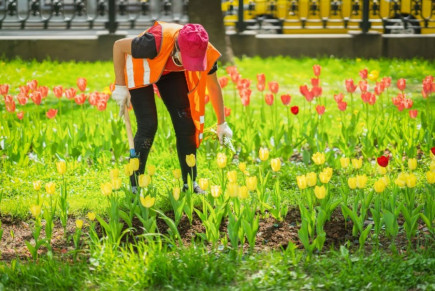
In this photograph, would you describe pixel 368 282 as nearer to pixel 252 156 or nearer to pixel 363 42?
pixel 252 156

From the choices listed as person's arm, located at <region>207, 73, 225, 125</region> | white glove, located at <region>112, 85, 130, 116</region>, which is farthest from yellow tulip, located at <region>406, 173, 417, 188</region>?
white glove, located at <region>112, 85, 130, 116</region>

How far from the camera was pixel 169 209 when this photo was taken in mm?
4879

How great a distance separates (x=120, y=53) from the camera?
4.90m

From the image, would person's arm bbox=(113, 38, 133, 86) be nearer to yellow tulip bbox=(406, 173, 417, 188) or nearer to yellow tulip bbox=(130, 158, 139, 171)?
yellow tulip bbox=(130, 158, 139, 171)

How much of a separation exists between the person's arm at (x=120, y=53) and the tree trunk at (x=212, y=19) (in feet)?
22.5

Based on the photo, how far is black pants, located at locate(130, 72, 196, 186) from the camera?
16.6 ft

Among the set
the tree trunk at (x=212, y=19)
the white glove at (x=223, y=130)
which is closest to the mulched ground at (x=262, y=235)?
the white glove at (x=223, y=130)

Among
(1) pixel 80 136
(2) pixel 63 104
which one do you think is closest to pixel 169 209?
(1) pixel 80 136

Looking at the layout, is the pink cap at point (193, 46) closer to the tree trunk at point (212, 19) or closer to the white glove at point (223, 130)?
the white glove at point (223, 130)

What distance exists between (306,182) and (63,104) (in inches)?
214

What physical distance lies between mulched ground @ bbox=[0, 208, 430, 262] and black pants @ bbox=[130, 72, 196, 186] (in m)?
0.56

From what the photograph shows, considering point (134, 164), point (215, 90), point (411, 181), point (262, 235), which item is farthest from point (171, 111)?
point (411, 181)

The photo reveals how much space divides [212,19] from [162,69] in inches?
281

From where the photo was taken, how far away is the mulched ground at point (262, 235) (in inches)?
171
